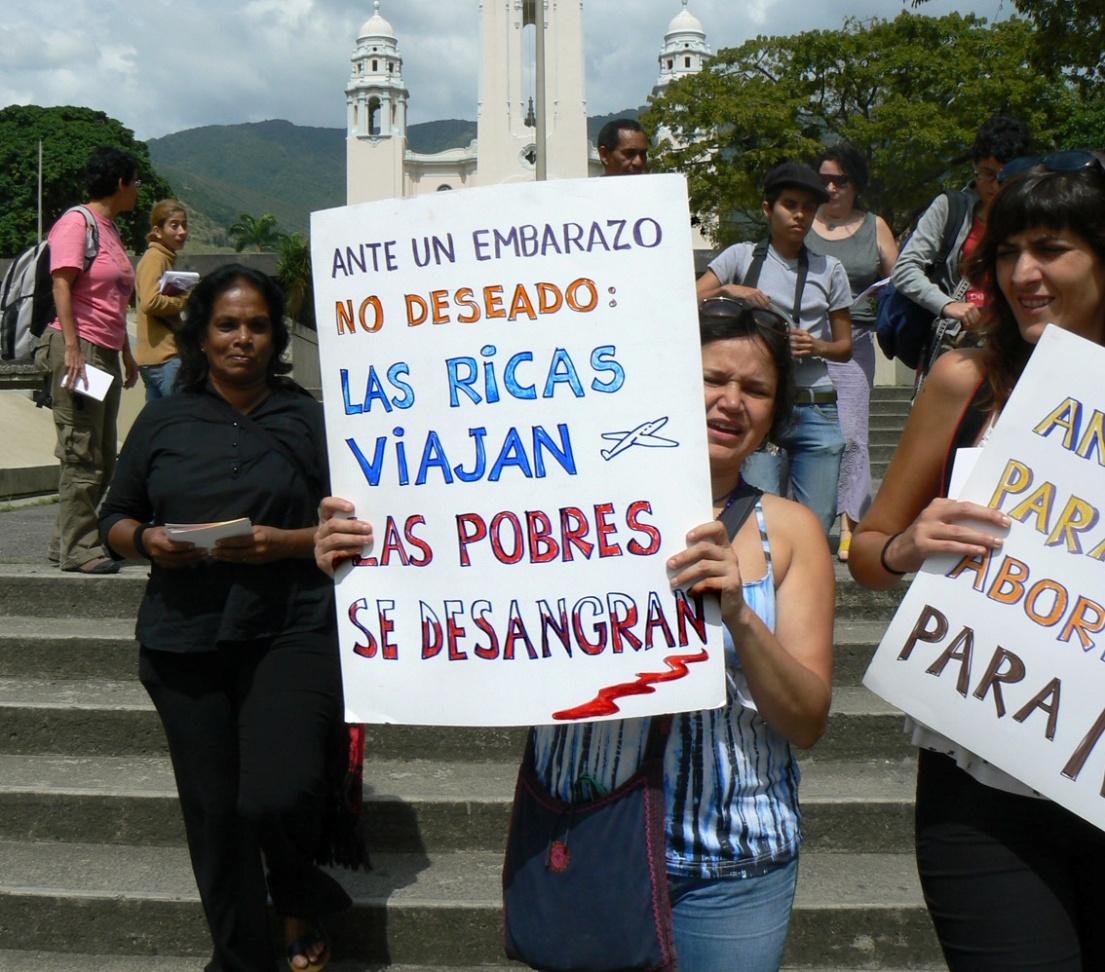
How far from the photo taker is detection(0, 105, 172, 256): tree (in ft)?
208

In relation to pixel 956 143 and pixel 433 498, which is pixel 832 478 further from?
pixel 956 143

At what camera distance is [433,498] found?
218 centimetres

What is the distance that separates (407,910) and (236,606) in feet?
3.70

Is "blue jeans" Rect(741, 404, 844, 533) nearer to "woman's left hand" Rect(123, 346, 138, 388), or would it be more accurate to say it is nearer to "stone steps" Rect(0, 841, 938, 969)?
"stone steps" Rect(0, 841, 938, 969)

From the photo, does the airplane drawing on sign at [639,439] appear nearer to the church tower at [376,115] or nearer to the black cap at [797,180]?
the black cap at [797,180]

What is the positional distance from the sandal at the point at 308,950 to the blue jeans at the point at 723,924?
1871 millimetres

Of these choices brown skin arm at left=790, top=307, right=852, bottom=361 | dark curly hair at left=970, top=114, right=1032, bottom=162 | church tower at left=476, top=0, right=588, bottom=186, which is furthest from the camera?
church tower at left=476, top=0, right=588, bottom=186

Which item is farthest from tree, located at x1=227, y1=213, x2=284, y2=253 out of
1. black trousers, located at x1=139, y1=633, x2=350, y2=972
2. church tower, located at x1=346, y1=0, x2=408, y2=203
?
black trousers, located at x1=139, y1=633, x2=350, y2=972

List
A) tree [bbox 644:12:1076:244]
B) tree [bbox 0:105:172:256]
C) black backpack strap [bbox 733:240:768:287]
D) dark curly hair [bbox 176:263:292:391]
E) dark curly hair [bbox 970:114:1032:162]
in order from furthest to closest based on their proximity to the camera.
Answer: tree [bbox 0:105:172:256] < tree [bbox 644:12:1076:244] < black backpack strap [bbox 733:240:768:287] < dark curly hair [bbox 970:114:1032:162] < dark curly hair [bbox 176:263:292:391]

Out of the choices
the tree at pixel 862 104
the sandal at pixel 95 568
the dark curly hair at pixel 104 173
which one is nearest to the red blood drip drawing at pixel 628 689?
the sandal at pixel 95 568

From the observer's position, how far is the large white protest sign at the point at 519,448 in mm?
2053

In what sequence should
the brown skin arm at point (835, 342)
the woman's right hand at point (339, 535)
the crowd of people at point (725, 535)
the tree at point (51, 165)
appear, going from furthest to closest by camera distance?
the tree at point (51, 165) → the brown skin arm at point (835, 342) → the woman's right hand at point (339, 535) → the crowd of people at point (725, 535)

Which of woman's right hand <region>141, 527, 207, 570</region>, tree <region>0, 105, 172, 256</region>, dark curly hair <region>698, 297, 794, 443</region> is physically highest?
tree <region>0, 105, 172, 256</region>

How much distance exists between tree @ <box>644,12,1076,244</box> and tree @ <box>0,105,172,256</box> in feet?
98.1
